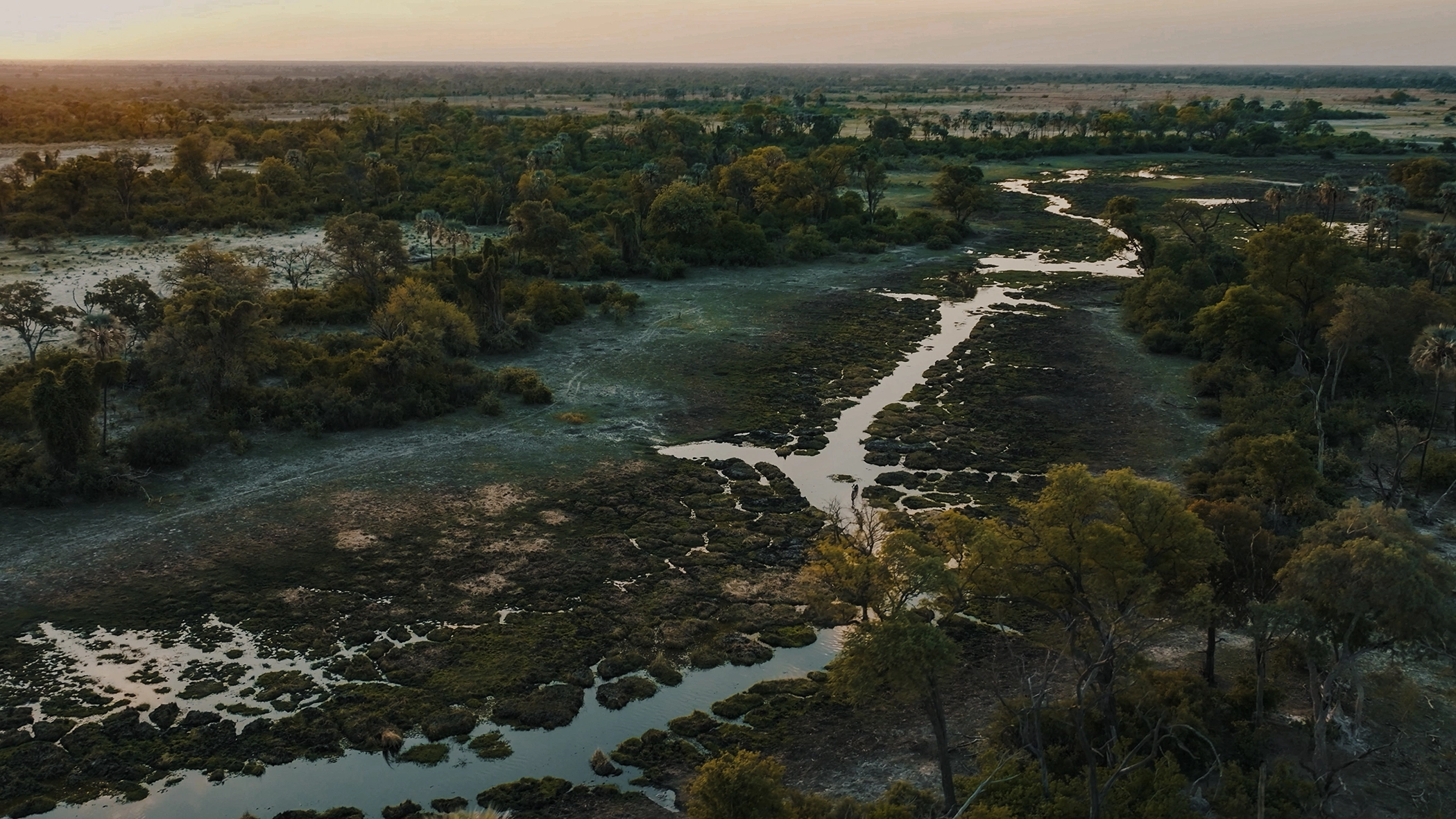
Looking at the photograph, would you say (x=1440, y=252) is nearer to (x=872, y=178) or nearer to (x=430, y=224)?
(x=872, y=178)

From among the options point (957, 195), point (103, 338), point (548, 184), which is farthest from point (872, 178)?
point (103, 338)

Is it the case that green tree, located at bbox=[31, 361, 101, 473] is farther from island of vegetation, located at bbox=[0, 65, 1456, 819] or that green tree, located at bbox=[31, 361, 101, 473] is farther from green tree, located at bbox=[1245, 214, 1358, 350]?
green tree, located at bbox=[1245, 214, 1358, 350]

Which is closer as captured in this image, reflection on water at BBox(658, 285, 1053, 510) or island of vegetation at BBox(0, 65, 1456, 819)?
island of vegetation at BBox(0, 65, 1456, 819)

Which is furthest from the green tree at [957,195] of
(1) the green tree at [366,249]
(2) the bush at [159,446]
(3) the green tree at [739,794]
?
(3) the green tree at [739,794]

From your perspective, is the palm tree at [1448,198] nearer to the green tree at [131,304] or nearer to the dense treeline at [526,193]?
the dense treeline at [526,193]

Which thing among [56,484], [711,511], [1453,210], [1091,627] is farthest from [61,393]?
[1453,210]

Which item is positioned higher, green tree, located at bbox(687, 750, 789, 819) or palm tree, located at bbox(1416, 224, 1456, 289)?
palm tree, located at bbox(1416, 224, 1456, 289)

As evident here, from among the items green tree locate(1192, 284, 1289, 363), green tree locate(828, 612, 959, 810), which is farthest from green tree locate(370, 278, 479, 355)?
green tree locate(1192, 284, 1289, 363)
